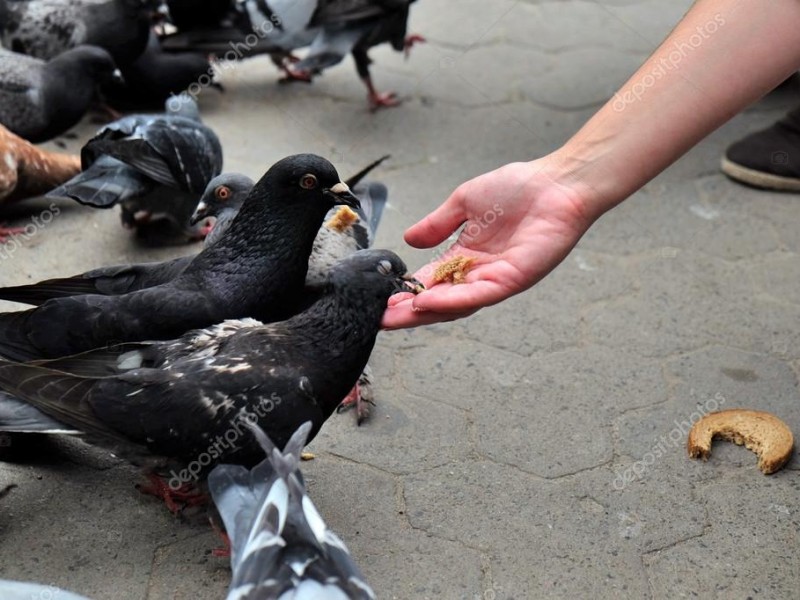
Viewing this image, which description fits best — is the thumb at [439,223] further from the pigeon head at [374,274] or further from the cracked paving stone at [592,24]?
the cracked paving stone at [592,24]

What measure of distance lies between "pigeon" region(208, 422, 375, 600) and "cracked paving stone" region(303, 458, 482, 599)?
1.64 feet

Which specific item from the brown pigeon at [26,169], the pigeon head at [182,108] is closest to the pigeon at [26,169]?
the brown pigeon at [26,169]

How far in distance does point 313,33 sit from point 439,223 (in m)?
3.02

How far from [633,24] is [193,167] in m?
3.87

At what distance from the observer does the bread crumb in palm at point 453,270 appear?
3010mm

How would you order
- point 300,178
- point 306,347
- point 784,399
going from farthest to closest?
point 784,399
point 300,178
point 306,347

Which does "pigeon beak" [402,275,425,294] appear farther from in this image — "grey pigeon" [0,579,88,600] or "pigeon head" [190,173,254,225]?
"grey pigeon" [0,579,88,600]

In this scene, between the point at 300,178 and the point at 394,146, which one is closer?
the point at 300,178

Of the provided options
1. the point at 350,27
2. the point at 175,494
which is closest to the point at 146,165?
the point at 175,494

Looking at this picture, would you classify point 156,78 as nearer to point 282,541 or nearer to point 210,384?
point 210,384

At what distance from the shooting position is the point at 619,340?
390cm

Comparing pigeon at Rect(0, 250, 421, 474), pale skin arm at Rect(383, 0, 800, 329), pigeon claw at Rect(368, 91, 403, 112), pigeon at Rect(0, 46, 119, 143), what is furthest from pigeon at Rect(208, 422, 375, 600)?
pigeon claw at Rect(368, 91, 403, 112)

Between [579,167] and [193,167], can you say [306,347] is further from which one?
[193,167]

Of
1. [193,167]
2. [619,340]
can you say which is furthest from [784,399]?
[193,167]
